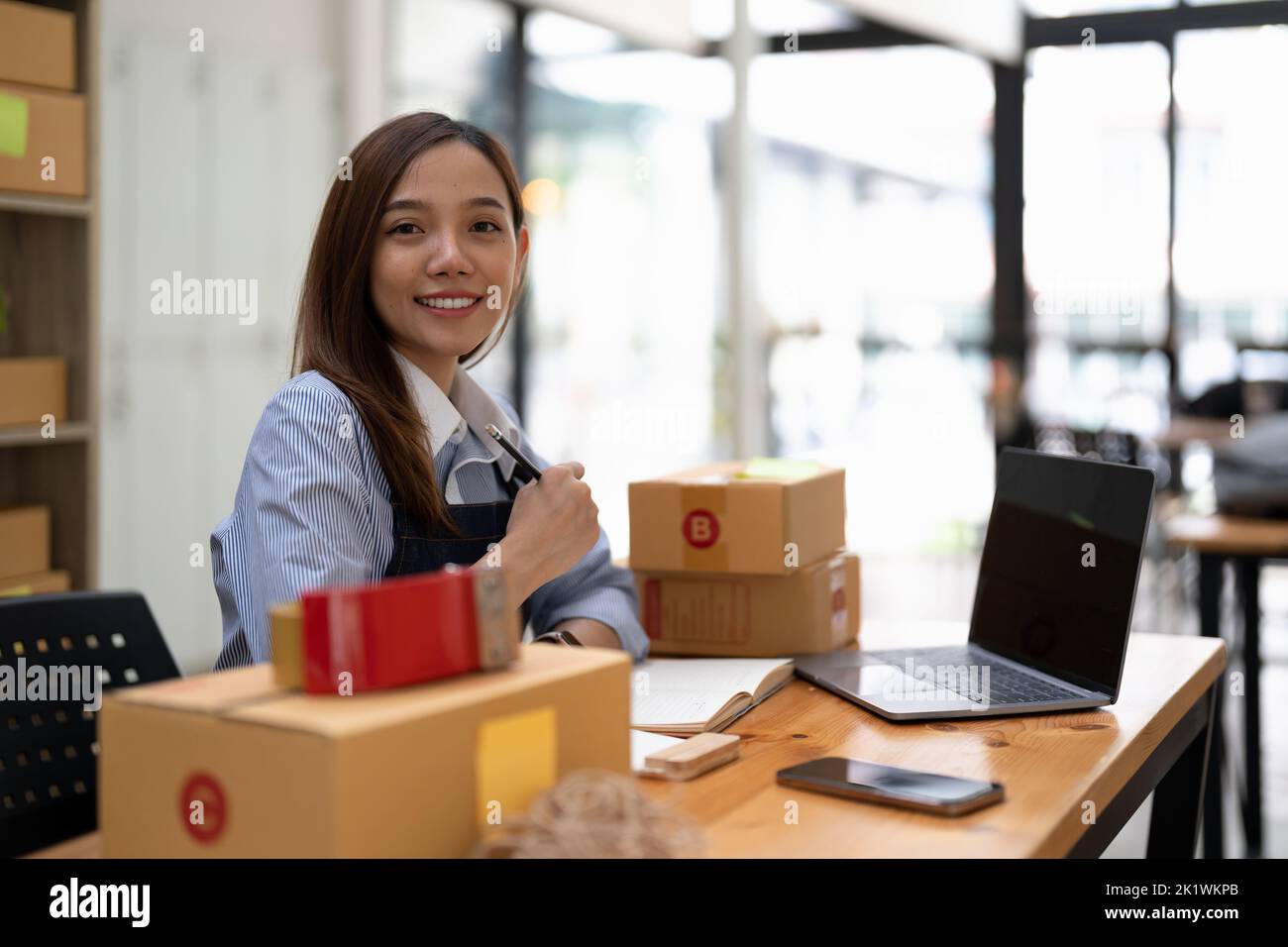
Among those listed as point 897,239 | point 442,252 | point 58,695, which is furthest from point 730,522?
point 897,239

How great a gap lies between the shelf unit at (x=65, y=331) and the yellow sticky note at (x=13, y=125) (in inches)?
7.9

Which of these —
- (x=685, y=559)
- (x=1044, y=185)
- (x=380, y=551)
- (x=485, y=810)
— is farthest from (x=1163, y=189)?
(x=485, y=810)

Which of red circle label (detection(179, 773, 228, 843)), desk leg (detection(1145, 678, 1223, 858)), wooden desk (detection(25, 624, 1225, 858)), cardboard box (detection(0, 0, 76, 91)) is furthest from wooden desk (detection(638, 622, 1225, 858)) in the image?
cardboard box (detection(0, 0, 76, 91))

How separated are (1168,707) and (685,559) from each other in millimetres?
643

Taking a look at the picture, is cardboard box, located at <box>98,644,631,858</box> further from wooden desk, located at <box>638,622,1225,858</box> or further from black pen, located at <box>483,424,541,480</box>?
black pen, located at <box>483,424,541,480</box>

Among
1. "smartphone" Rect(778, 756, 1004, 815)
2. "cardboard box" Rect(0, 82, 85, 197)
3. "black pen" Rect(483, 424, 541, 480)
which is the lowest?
"smartphone" Rect(778, 756, 1004, 815)

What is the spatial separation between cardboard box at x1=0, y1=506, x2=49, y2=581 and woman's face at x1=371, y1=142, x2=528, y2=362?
1.71 meters

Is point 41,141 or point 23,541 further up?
point 41,141

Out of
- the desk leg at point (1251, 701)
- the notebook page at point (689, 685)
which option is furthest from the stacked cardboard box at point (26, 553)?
the desk leg at point (1251, 701)

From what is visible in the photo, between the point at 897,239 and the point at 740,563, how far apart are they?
504cm

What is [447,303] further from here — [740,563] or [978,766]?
[978,766]

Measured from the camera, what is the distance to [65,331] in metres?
3.21

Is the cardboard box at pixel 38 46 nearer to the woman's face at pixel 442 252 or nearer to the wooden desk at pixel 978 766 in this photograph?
the woman's face at pixel 442 252

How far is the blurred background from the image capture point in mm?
5906
